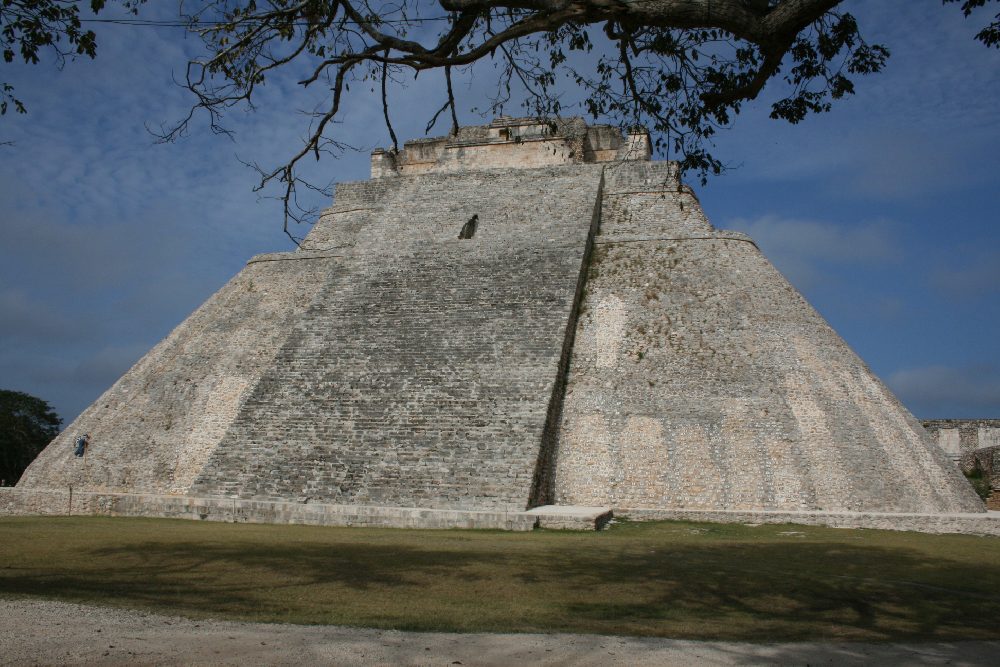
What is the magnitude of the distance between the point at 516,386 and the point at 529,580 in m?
6.44

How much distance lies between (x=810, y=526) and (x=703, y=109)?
6416 millimetres

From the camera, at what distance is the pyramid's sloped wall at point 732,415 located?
12219 millimetres

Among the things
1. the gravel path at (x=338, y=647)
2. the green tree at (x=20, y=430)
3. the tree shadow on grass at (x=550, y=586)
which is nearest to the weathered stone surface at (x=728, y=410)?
the tree shadow on grass at (x=550, y=586)

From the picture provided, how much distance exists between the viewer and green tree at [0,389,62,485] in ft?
94.5

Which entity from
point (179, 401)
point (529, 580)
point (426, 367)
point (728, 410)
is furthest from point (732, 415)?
point (179, 401)

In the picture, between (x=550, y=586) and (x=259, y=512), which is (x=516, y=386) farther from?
(x=550, y=586)

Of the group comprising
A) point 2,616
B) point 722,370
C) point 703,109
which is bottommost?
point 2,616

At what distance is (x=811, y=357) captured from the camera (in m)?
13.6

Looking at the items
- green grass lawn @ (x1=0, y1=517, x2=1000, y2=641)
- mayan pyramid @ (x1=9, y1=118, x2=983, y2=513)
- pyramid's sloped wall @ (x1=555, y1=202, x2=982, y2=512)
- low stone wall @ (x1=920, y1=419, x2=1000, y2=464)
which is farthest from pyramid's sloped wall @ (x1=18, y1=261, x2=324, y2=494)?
low stone wall @ (x1=920, y1=419, x2=1000, y2=464)

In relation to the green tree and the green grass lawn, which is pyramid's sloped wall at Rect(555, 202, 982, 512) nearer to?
the green grass lawn

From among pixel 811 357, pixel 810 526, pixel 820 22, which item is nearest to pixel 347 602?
pixel 820 22

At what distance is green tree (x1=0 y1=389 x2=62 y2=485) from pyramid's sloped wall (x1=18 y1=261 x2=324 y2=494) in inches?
618

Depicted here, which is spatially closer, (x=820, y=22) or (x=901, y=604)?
(x=901, y=604)

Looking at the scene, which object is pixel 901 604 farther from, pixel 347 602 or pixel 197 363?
pixel 197 363
